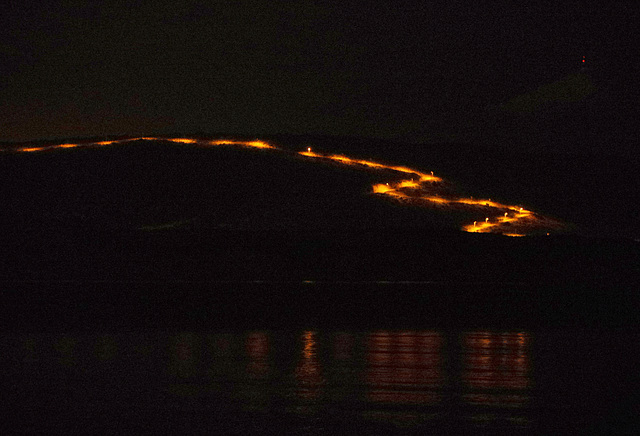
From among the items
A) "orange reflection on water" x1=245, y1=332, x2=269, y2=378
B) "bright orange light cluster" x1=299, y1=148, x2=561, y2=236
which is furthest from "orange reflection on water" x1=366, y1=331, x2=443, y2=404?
"bright orange light cluster" x1=299, y1=148, x2=561, y2=236

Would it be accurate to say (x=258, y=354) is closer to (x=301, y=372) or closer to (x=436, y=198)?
(x=301, y=372)

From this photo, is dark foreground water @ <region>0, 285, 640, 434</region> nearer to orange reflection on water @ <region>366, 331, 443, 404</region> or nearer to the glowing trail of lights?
orange reflection on water @ <region>366, 331, 443, 404</region>

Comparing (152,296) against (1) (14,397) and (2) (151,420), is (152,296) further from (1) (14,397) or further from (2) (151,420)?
(2) (151,420)

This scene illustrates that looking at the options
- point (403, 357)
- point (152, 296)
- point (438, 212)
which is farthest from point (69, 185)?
point (403, 357)

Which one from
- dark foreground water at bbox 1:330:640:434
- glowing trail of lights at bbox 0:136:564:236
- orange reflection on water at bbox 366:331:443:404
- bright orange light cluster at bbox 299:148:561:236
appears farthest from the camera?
glowing trail of lights at bbox 0:136:564:236

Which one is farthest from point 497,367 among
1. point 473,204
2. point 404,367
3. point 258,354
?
point 473,204

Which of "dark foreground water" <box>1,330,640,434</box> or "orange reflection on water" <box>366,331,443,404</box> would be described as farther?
"orange reflection on water" <box>366,331,443,404</box>
